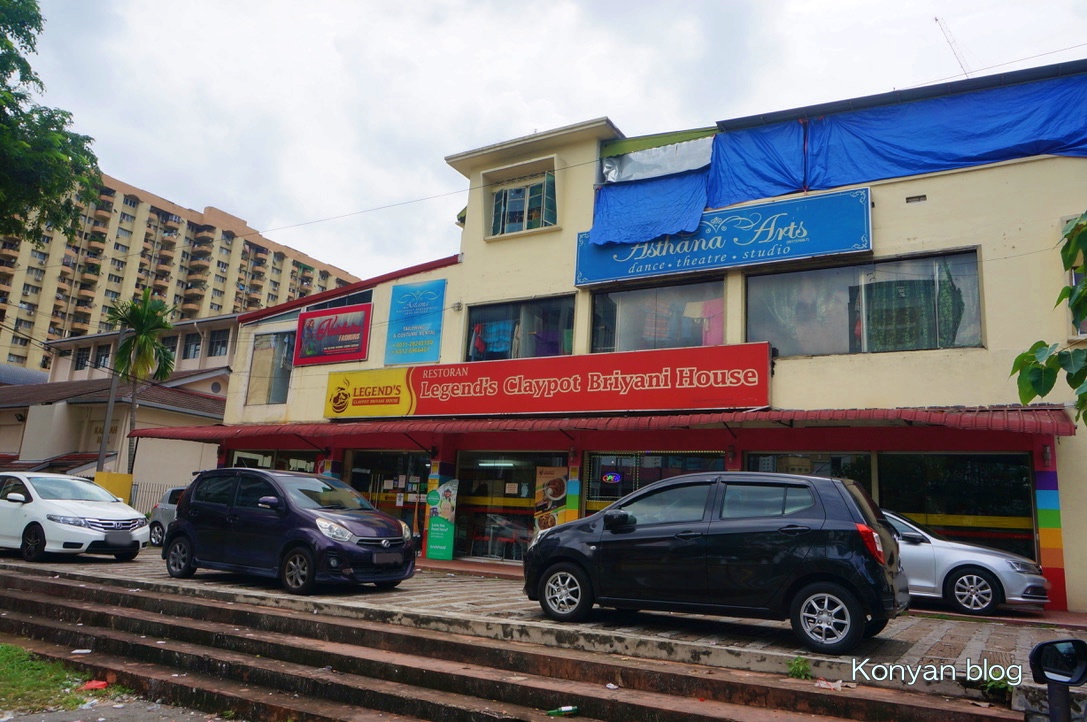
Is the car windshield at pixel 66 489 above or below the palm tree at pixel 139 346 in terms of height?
below

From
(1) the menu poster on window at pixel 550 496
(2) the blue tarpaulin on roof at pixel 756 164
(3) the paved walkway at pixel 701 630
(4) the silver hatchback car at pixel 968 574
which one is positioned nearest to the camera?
(3) the paved walkway at pixel 701 630

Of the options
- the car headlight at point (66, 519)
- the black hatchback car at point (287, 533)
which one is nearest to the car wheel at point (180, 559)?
the black hatchback car at point (287, 533)

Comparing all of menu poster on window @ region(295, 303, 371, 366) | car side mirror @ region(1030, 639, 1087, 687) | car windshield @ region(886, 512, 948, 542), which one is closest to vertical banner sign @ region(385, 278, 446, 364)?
menu poster on window @ region(295, 303, 371, 366)

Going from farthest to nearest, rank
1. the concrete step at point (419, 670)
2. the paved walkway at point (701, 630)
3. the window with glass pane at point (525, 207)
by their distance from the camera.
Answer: the window with glass pane at point (525, 207) → the paved walkway at point (701, 630) → the concrete step at point (419, 670)

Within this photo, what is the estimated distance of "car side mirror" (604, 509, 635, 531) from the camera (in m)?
7.78

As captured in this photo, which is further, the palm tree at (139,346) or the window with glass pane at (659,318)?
the palm tree at (139,346)

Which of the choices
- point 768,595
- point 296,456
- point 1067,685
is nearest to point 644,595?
point 768,595

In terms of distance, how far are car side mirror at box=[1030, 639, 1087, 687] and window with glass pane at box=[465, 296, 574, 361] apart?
46.2ft

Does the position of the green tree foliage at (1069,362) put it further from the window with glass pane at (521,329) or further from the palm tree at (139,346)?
the palm tree at (139,346)

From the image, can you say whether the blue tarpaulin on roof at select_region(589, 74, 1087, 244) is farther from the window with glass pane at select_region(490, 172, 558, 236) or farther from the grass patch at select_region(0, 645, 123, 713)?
the grass patch at select_region(0, 645, 123, 713)

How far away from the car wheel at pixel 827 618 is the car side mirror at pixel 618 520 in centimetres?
179

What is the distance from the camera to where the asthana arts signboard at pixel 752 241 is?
46.4ft

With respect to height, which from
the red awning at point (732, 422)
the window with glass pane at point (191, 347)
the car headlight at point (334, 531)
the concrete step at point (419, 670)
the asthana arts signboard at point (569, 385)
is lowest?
the concrete step at point (419, 670)

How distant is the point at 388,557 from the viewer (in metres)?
10.3
